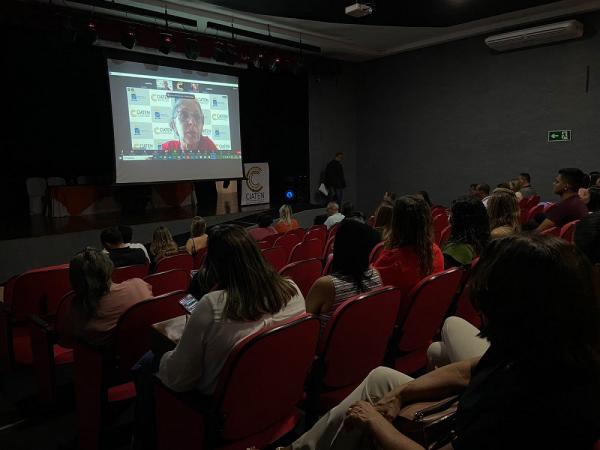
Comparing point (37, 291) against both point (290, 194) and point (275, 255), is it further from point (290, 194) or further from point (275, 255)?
point (290, 194)

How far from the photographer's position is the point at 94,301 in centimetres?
224

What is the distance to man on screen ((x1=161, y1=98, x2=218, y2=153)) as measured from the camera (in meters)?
8.38

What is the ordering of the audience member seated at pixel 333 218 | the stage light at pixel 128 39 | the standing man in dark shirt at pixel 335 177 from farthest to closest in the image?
the standing man in dark shirt at pixel 335 177 → the stage light at pixel 128 39 → the audience member seated at pixel 333 218

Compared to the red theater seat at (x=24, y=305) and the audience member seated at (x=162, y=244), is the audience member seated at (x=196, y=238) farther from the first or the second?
the red theater seat at (x=24, y=305)

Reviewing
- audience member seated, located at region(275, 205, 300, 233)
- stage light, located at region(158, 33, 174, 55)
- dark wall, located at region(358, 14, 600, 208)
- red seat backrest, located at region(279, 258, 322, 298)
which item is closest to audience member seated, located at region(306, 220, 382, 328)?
red seat backrest, located at region(279, 258, 322, 298)

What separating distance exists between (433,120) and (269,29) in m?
4.15

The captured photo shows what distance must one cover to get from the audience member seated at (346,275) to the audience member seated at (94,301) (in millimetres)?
981

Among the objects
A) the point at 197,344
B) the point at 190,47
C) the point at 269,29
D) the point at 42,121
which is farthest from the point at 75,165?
the point at 197,344

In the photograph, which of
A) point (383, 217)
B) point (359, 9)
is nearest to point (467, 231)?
point (383, 217)

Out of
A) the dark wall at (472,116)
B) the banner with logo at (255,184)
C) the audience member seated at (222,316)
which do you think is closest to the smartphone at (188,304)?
the audience member seated at (222,316)

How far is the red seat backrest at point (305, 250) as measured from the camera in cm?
399

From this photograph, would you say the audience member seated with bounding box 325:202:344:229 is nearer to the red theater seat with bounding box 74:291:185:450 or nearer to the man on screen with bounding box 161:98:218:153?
the man on screen with bounding box 161:98:218:153

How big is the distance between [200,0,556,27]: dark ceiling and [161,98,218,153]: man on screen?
193 centimetres

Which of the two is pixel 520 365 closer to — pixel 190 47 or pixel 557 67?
pixel 190 47
